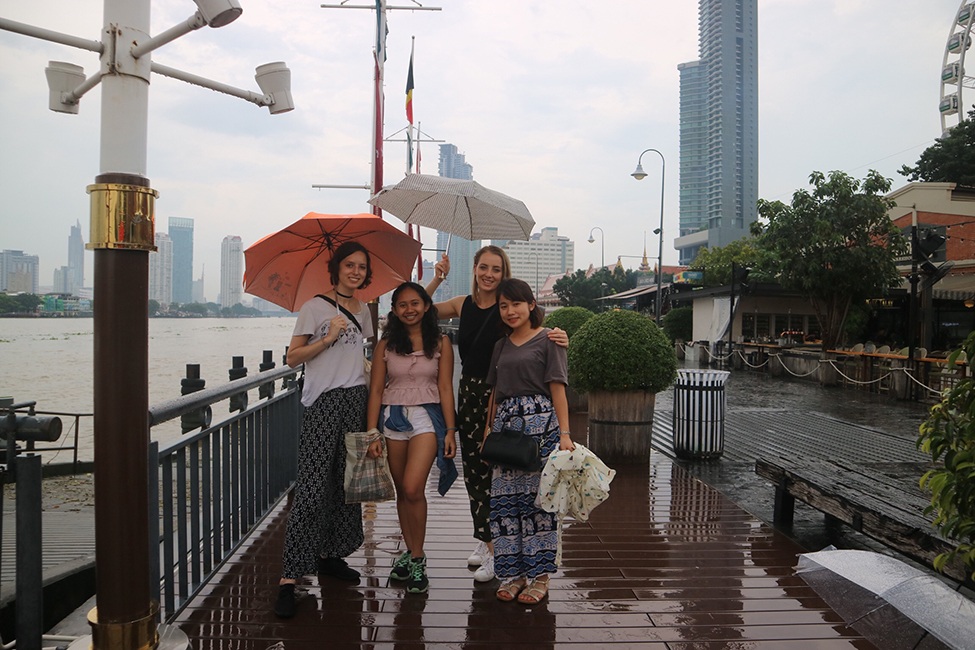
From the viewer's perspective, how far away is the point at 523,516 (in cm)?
354

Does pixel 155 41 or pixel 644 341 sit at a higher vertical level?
pixel 155 41

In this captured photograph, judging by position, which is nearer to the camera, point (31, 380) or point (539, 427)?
point (539, 427)

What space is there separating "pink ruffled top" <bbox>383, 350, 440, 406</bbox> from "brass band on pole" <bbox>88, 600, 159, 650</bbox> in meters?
1.51

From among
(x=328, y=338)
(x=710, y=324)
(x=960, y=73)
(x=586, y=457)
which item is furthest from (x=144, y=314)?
(x=960, y=73)

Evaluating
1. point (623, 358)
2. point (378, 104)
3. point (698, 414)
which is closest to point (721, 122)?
point (378, 104)

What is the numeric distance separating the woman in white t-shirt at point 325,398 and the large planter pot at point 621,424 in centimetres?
364

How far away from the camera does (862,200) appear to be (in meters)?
19.7

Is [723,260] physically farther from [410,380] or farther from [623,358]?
[410,380]

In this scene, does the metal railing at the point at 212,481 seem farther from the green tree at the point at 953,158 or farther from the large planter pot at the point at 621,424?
the green tree at the point at 953,158

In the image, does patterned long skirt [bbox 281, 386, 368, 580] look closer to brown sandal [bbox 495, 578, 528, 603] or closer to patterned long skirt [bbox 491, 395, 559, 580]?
patterned long skirt [bbox 491, 395, 559, 580]

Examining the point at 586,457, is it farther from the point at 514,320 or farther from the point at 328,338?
the point at 328,338

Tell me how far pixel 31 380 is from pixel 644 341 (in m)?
33.9

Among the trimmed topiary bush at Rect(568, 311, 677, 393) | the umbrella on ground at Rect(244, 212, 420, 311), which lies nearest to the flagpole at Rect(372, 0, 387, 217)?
the trimmed topiary bush at Rect(568, 311, 677, 393)

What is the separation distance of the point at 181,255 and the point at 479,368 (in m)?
23.0
